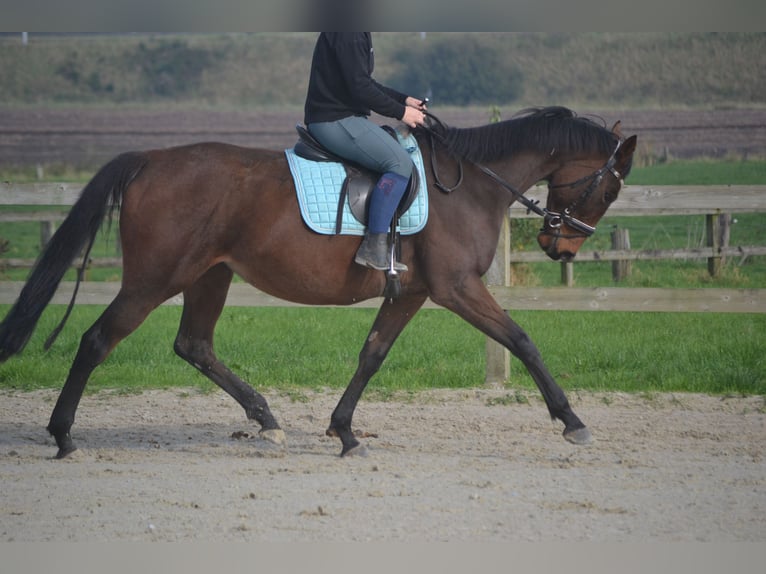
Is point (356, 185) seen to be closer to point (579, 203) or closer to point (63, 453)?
point (579, 203)

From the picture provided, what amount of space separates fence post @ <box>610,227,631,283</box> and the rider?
29.9 ft

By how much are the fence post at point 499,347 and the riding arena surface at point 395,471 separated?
20cm

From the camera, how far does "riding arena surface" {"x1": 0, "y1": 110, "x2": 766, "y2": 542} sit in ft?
15.1

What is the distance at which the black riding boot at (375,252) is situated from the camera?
19.4ft

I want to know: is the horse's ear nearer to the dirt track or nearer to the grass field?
the dirt track

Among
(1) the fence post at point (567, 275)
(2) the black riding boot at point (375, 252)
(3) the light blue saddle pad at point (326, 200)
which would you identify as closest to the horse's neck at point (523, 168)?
(3) the light blue saddle pad at point (326, 200)

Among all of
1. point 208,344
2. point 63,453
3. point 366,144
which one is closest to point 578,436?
point 366,144

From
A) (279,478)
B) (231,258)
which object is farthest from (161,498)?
(231,258)

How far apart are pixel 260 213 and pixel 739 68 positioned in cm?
2274

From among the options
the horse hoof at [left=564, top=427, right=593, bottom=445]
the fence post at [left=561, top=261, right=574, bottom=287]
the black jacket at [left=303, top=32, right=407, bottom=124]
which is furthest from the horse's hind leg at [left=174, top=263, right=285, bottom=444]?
the fence post at [left=561, top=261, right=574, bottom=287]

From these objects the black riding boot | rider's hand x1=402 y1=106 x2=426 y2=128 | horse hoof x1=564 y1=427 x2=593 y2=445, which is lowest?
horse hoof x1=564 y1=427 x2=593 y2=445

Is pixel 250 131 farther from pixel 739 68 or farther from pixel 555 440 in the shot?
pixel 555 440

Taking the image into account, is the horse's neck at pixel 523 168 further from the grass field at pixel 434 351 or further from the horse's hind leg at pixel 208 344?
the grass field at pixel 434 351

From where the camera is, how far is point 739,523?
15.4ft
